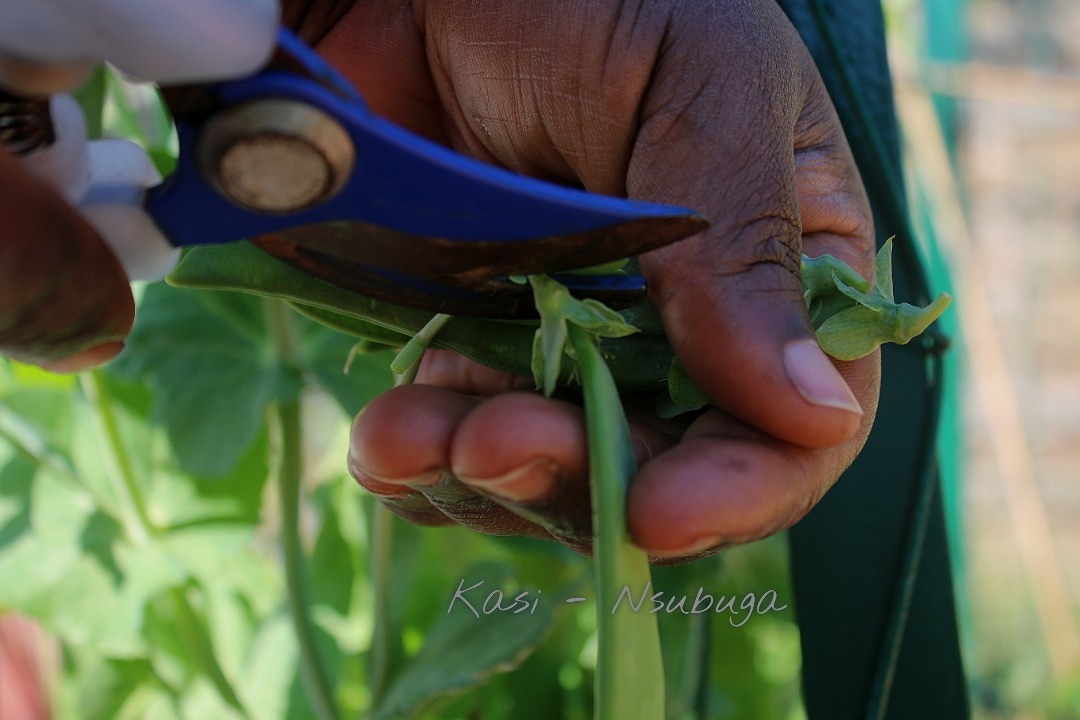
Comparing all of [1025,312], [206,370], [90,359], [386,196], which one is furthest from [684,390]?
[1025,312]

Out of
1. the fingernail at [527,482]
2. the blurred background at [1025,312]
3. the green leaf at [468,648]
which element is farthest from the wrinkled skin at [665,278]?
the blurred background at [1025,312]

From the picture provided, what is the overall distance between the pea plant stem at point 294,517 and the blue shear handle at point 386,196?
37 cm

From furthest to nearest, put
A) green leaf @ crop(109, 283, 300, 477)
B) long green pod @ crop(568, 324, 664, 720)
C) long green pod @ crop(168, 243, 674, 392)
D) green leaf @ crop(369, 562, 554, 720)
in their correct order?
green leaf @ crop(109, 283, 300, 477)
green leaf @ crop(369, 562, 554, 720)
long green pod @ crop(168, 243, 674, 392)
long green pod @ crop(568, 324, 664, 720)

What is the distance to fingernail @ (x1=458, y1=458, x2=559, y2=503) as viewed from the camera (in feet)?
1.26

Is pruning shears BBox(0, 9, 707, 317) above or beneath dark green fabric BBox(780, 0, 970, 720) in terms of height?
above

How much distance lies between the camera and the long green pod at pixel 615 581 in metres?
0.35

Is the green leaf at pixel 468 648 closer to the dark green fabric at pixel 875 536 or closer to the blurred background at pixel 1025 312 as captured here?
the dark green fabric at pixel 875 536

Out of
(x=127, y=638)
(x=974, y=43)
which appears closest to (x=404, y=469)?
(x=127, y=638)

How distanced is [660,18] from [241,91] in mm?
249

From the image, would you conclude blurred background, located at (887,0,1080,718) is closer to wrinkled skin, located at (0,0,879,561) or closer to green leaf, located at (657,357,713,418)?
wrinkled skin, located at (0,0,879,561)

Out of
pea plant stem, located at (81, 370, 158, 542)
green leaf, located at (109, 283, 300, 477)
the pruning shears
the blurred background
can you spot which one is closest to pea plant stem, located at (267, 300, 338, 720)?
green leaf, located at (109, 283, 300, 477)

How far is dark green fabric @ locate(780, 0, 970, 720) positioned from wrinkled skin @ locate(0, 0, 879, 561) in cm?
9

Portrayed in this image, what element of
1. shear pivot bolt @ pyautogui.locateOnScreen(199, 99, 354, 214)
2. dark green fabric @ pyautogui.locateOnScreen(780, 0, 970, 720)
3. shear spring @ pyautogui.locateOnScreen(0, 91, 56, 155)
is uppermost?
shear pivot bolt @ pyautogui.locateOnScreen(199, 99, 354, 214)

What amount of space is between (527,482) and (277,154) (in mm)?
143
